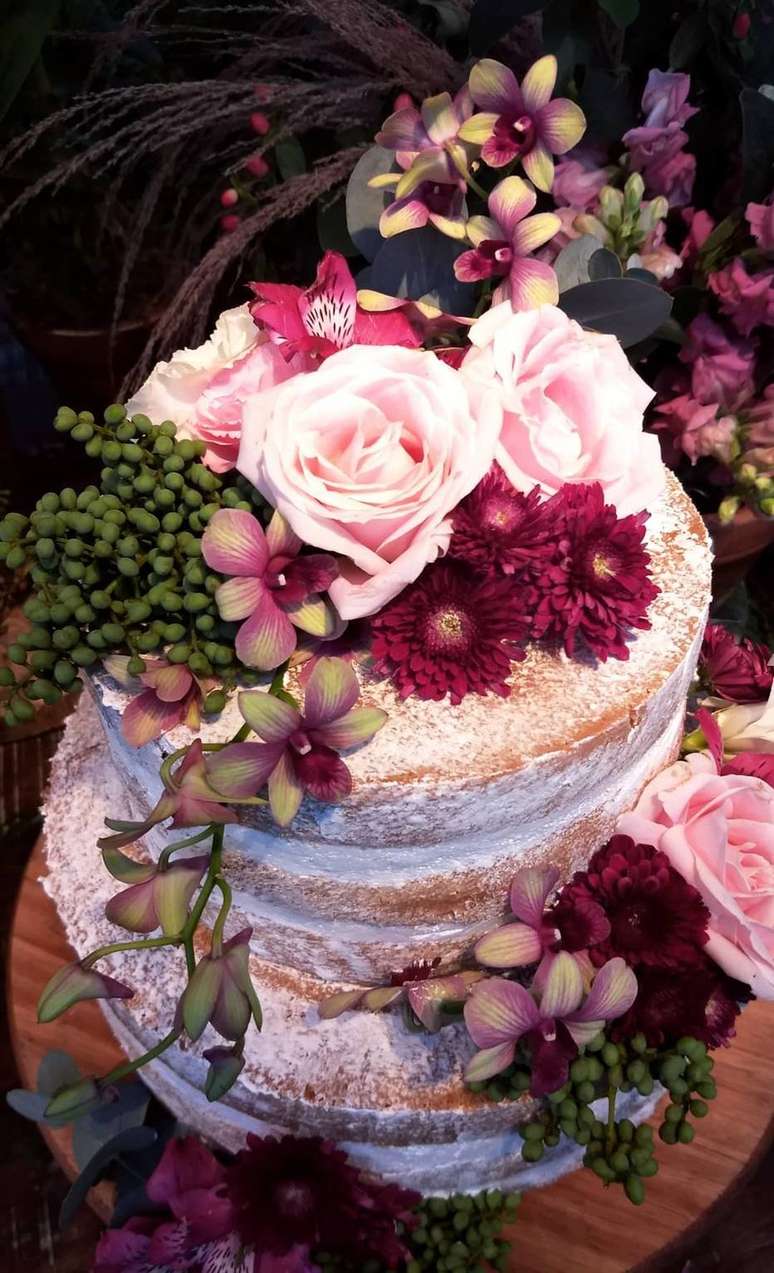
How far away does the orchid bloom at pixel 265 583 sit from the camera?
22.3 inches

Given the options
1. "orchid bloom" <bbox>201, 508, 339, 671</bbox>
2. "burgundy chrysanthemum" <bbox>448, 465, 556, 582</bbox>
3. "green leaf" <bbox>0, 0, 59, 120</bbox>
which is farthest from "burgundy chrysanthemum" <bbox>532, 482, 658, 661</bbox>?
"green leaf" <bbox>0, 0, 59, 120</bbox>

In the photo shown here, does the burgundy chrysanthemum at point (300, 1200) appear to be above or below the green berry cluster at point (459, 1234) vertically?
above

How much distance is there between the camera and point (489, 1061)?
65 cm

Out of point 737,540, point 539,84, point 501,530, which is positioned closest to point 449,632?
point 501,530

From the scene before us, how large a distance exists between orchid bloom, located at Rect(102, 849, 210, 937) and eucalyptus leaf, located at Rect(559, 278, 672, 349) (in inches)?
20.8

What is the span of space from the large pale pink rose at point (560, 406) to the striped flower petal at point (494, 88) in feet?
0.52

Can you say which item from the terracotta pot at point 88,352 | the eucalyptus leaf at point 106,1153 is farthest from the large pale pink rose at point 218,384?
the terracotta pot at point 88,352

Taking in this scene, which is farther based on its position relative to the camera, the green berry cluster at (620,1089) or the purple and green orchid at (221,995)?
the green berry cluster at (620,1089)

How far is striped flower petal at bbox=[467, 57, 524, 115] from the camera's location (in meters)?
0.68

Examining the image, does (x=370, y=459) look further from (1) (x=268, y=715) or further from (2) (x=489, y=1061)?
(2) (x=489, y=1061)

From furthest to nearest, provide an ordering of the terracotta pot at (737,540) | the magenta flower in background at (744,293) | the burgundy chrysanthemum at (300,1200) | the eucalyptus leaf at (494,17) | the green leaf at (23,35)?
the terracotta pot at (737,540) → the green leaf at (23,35) → the magenta flower in background at (744,293) → the eucalyptus leaf at (494,17) → the burgundy chrysanthemum at (300,1200)

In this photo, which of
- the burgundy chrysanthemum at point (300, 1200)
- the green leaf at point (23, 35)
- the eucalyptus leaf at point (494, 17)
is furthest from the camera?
the green leaf at point (23, 35)

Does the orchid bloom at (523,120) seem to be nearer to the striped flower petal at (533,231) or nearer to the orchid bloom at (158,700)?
the striped flower petal at (533,231)

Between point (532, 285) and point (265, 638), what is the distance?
34 cm
